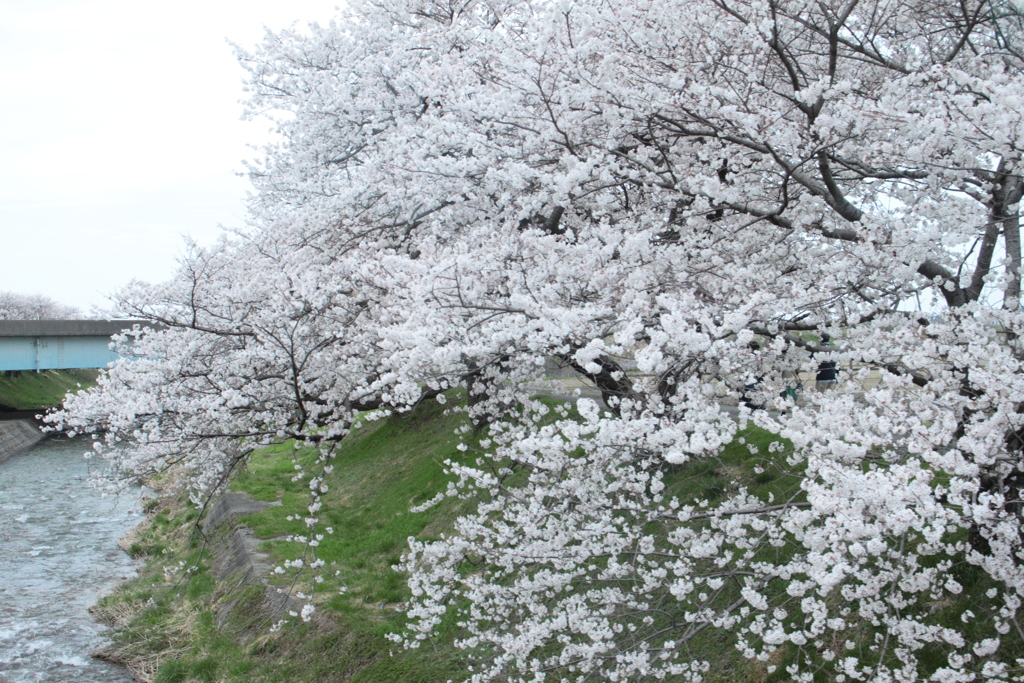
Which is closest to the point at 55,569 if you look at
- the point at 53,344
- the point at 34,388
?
the point at 53,344

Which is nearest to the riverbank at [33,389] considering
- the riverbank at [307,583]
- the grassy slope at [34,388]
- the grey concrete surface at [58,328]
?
the grassy slope at [34,388]

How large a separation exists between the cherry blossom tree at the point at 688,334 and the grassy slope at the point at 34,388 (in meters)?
33.3

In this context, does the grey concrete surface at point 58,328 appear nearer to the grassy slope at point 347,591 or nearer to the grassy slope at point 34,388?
the grassy slope at point 34,388

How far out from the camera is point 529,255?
7953 millimetres

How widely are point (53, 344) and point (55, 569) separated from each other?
2121 centimetres

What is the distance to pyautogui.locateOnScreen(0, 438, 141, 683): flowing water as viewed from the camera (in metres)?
12.4

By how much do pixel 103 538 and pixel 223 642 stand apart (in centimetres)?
1021

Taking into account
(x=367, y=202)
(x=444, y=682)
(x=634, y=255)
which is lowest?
(x=444, y=682)

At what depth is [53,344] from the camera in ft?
114

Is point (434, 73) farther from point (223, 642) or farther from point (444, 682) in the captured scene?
point (223, 642)

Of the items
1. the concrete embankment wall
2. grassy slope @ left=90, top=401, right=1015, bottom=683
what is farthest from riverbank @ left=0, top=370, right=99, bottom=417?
grassy slope @ left=90, top=401, right=1015, bottom=683

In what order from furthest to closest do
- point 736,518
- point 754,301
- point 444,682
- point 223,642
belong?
point 223,642
point 444,682
point 736,518
point 754,301

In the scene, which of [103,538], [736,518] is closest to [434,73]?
[736,518]

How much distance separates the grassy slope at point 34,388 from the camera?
41.9 metres
